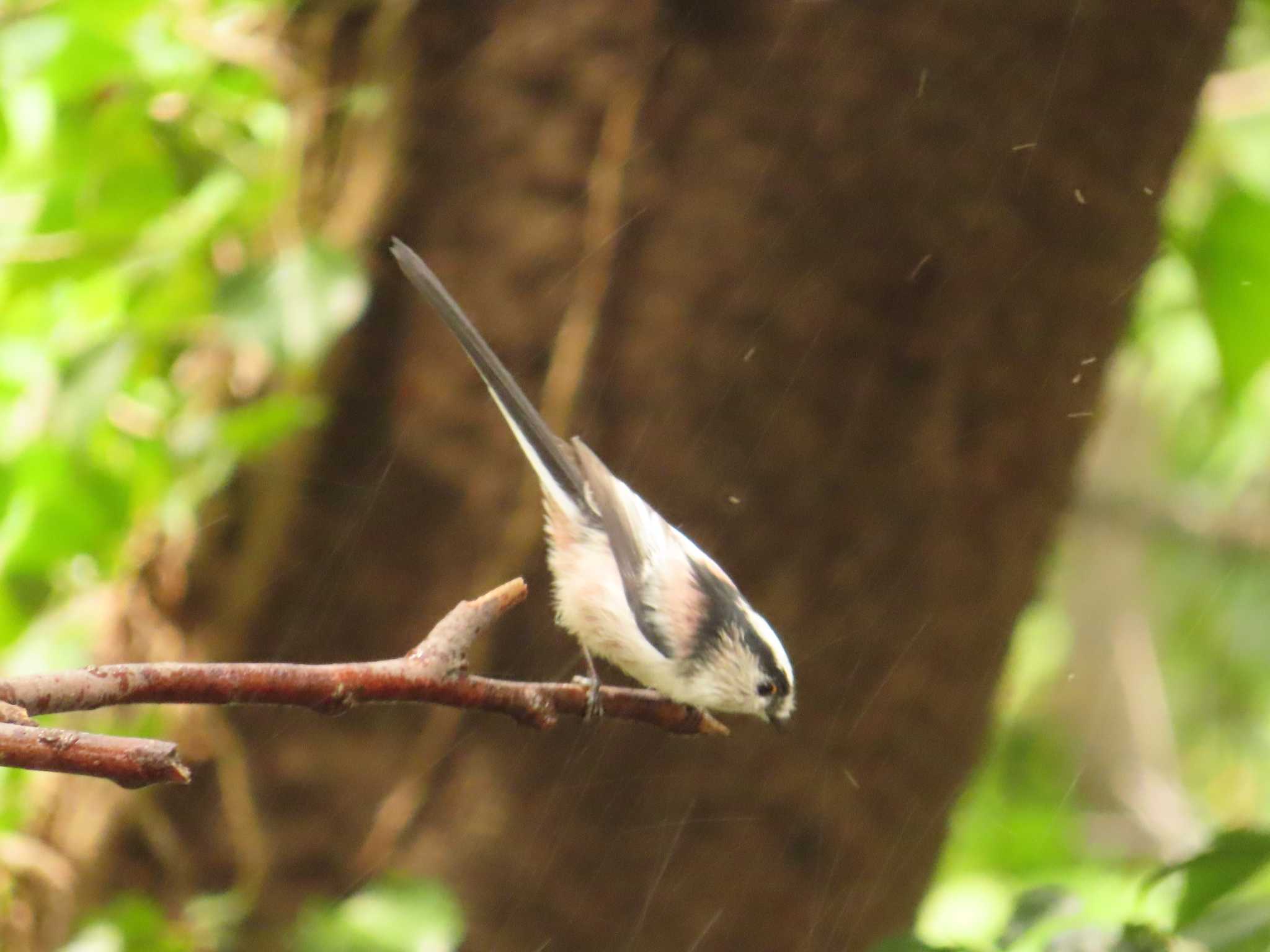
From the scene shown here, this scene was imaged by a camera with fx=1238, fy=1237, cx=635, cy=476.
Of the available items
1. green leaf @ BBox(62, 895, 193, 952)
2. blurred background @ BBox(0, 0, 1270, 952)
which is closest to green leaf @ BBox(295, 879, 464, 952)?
blurred background @ BBox(0, 0, 1270, 952)

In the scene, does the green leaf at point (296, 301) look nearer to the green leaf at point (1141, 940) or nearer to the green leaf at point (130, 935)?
the green leaf at point (130, 935)

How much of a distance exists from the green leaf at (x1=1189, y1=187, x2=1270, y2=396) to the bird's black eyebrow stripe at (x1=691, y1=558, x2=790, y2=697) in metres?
0.51

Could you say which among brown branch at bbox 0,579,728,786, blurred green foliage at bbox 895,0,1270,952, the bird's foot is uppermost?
brown branch at bbox 0,579,728,786

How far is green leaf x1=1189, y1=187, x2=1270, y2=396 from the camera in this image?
100cm

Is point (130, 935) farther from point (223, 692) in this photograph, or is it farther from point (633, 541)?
point (223, 692)

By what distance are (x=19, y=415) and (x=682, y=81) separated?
0.72 metres

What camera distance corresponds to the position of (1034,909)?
68 centimetres

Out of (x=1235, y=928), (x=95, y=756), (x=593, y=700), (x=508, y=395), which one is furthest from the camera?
(x=508, y=395)

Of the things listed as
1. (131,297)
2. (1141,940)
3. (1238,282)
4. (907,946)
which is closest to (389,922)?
(907,946)

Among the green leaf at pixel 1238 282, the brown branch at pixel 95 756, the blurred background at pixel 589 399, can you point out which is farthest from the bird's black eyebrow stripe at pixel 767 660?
the green leaf at pixel 1238 282

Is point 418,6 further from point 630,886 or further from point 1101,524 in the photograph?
point 1101,524

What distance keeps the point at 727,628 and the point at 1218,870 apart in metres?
0.29

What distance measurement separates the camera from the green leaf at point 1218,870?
605 mm

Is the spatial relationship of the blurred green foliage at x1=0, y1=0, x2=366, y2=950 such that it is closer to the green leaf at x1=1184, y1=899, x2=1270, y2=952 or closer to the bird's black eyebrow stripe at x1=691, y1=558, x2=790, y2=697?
the bird's black eyebrow stripe at x1=691, y1=558, x2=790, y2=697
